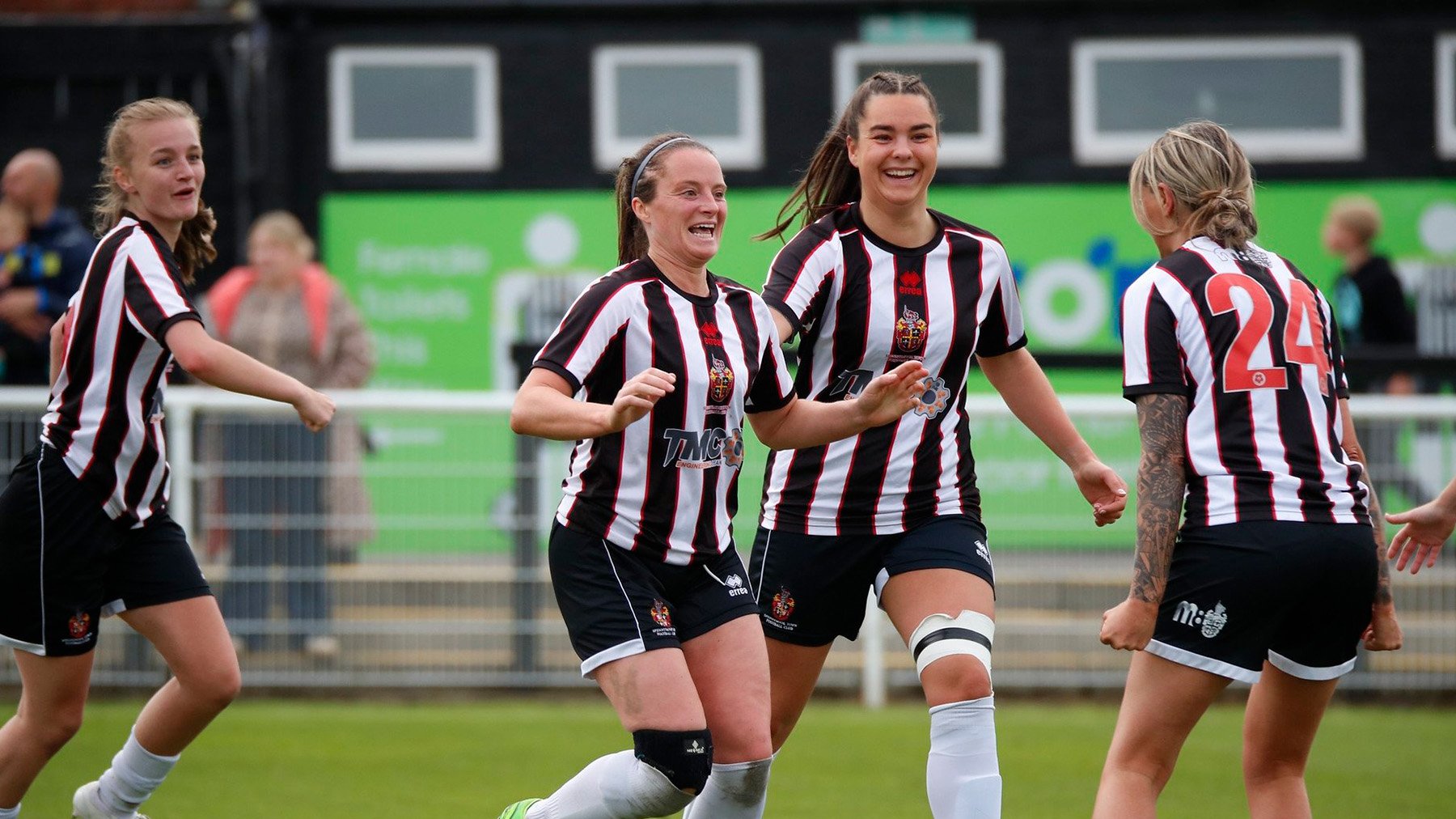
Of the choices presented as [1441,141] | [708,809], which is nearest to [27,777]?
[708,809]

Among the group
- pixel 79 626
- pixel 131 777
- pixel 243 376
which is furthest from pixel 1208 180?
pixel 131 777

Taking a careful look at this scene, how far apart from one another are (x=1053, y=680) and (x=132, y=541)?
16.2ft

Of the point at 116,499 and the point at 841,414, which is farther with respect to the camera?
the point at 116,499

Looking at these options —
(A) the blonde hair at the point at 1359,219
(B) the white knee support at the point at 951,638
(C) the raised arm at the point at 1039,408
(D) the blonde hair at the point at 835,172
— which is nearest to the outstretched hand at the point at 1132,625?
(B) the white knee support at the point at 951,638

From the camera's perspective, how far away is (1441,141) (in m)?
9.84

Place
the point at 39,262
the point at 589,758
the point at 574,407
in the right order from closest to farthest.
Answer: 1. the point at 574,407
2. the point at 589,758
3. the point at 39,262

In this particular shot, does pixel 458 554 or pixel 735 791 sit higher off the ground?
pixel 458 554

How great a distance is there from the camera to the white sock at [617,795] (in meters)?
4.28

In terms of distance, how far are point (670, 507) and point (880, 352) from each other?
0.79 meters

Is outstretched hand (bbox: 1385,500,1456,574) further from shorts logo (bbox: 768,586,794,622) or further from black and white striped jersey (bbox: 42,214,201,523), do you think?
black and white striped jersey (bbox: 42,214,201,523)

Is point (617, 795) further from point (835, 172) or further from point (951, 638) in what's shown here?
point (835, 172)

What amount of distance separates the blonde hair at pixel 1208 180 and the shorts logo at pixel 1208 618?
895mm

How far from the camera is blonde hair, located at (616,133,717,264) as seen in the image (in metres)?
4.50

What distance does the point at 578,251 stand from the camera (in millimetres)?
9828
